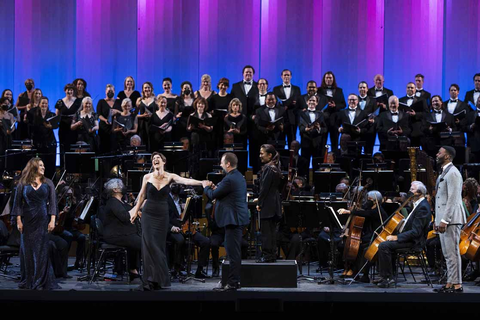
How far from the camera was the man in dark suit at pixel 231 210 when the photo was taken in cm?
768

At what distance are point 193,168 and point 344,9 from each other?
18.6 feet

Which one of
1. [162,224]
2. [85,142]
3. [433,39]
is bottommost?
[162,224]

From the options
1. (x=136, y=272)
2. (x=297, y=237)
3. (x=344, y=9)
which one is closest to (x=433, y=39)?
(x=344, y=9)

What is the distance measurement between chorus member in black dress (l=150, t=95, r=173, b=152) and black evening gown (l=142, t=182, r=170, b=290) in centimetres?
382

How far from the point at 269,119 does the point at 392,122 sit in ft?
6.32

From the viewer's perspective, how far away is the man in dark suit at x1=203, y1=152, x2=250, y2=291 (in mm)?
7676

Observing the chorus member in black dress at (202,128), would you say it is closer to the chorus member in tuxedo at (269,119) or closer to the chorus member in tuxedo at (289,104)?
the chorus member in tuxedo at (269,119)

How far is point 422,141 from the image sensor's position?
1209 centimetres

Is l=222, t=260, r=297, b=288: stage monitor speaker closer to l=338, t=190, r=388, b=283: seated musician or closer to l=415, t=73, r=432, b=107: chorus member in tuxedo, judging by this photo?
l=338, t=190, r=388, b=283: seated musician

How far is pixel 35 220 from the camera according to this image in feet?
26.1

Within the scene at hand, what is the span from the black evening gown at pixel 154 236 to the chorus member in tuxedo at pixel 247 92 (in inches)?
179

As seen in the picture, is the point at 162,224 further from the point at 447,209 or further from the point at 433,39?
the point at 433,39

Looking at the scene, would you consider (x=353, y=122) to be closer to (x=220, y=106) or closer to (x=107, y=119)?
(x=220, y=106)

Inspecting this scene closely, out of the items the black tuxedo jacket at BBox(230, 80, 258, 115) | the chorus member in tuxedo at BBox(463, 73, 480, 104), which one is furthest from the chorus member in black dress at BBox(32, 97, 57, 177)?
the chorus member in tuxedo at BBox(463, 73, 480, 104)
